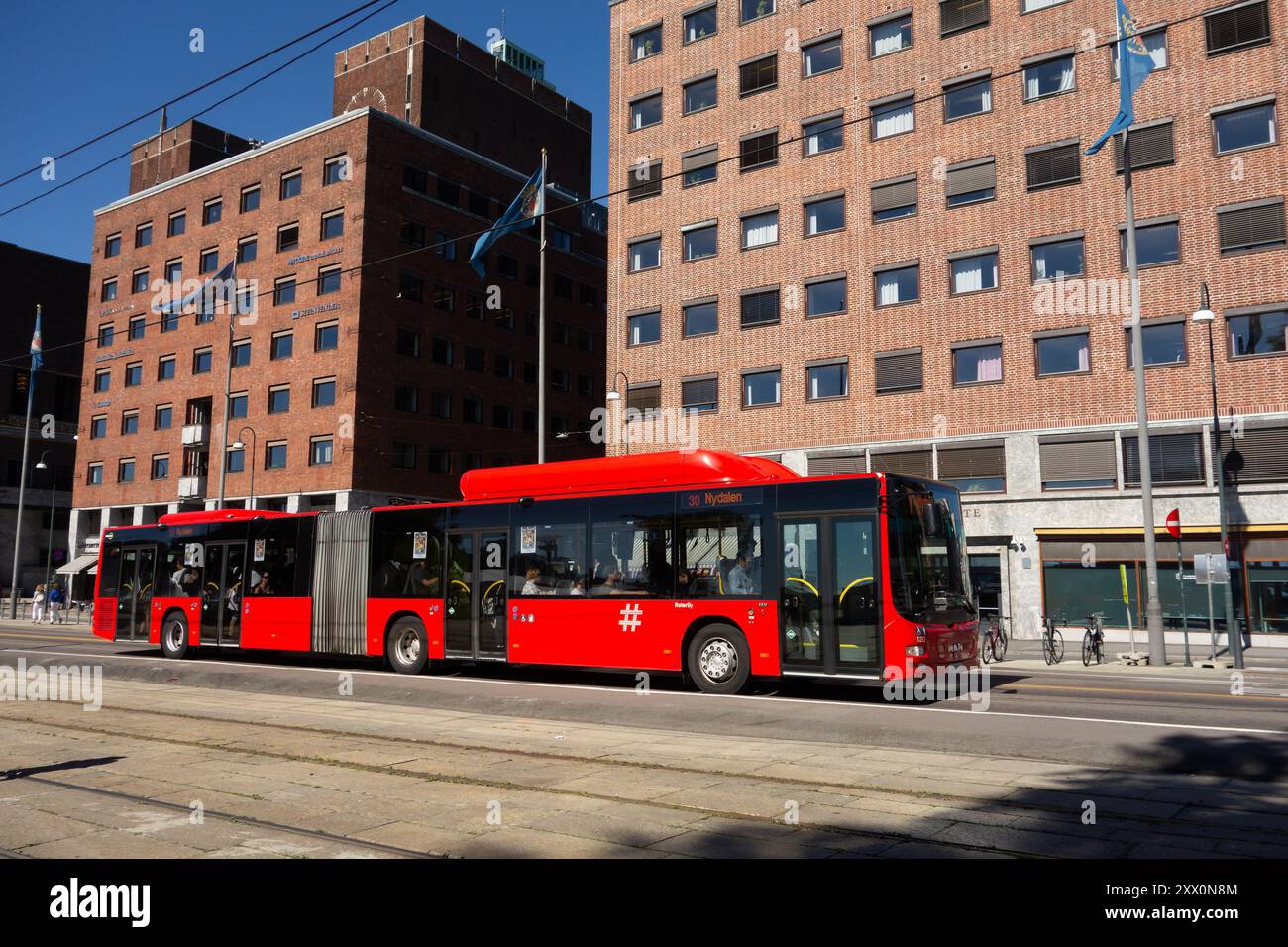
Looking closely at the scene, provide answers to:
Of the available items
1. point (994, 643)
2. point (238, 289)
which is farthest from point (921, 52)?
point (238, 289)

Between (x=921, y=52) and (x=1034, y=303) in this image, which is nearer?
(x=1034, y=303)

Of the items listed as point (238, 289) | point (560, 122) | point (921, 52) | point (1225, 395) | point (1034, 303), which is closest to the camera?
point (1225, 395)

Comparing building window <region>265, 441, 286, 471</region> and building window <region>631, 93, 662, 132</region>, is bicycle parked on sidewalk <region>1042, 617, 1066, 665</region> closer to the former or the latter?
building window <region>631, 93, 662, 132</region>

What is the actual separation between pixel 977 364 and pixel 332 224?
33.2 metres

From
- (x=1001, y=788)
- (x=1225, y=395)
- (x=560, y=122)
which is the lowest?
(x=1001, y=788)

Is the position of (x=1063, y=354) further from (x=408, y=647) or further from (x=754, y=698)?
(x=408, y=647)

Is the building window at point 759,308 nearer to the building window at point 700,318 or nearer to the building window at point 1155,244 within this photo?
the building window at point 700,318

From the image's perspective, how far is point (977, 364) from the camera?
104 feet

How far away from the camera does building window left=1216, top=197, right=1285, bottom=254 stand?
27.1 m

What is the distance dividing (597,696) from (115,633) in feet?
50.5

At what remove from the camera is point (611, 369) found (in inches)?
1578

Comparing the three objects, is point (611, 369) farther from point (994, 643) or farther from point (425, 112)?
point (425, 112)

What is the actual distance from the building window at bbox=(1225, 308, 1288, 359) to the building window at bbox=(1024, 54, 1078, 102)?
30.2ft
